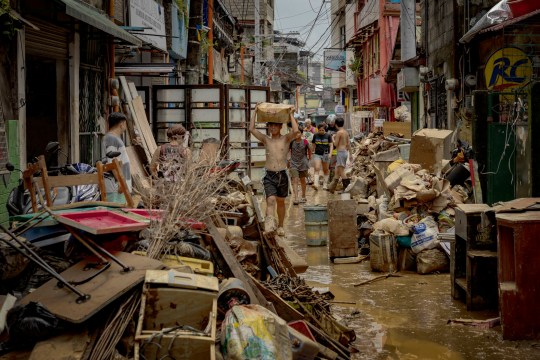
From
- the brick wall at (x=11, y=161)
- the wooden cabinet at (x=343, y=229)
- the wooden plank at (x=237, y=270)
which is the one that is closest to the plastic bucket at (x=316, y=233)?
the wooden cabinet at (x=343, y=229)

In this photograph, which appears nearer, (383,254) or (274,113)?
(383,254)

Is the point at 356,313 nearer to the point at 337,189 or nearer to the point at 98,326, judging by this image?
the point at 98,326

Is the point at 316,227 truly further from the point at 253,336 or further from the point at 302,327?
the point at 253,336

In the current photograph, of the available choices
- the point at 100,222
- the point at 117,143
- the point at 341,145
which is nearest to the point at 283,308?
the point at 100,222

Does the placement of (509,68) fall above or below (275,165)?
above

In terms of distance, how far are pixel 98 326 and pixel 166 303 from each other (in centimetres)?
47

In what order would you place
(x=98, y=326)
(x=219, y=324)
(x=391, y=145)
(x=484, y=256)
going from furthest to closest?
(x=391, y=145)
(x=484, y=256)
(x=219, y=324)
(x=98, y=326)

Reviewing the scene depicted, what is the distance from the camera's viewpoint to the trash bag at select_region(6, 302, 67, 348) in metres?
4.79

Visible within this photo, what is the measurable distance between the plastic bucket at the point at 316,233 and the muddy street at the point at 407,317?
128 centimetres

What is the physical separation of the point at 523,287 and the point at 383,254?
11.0 feet

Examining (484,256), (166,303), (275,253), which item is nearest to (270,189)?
(275,253)

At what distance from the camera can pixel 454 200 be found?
36.9 feet

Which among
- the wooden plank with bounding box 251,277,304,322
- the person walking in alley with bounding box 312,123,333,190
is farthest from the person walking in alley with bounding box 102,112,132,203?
the person walking in alley with bounding box 312,123,333,190

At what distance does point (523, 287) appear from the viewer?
6793 millimetres
